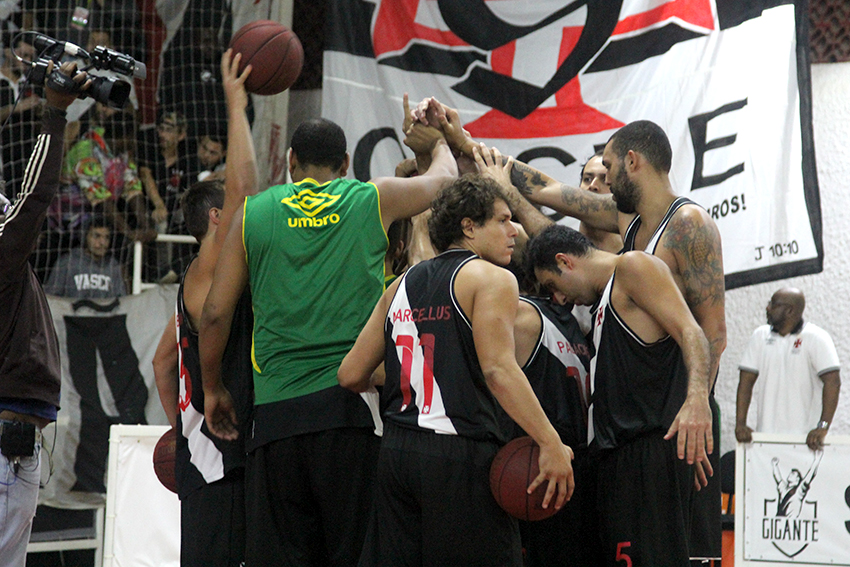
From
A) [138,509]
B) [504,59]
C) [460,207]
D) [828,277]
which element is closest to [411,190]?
[460,207]

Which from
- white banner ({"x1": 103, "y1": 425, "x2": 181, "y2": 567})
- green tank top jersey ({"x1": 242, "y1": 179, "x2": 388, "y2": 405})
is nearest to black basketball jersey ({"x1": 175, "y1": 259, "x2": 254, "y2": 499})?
green tank top jersey ({"x1": 242, "y1": 179, "x2": 388, "y2": 405})

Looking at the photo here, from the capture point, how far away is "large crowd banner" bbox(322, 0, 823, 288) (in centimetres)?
730

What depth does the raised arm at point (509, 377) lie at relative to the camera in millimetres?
3318

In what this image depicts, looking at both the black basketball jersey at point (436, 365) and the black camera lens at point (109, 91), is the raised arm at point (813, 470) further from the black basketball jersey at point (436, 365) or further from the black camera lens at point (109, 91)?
the black camera lens at point (109, 91)

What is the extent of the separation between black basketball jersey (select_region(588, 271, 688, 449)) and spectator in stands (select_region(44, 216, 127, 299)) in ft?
19.9

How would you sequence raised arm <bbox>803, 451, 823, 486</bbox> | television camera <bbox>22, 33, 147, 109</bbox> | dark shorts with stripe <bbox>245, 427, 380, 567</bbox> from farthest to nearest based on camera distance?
raised arm <bbox>803, 451, 823, 486</bbox> → television camera <bbox>22, 33, 147, 109</bbox> → dark shorts with stripe <bbox>245, 427, 380, 567</bbox>

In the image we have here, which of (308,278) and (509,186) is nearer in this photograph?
(308,278)

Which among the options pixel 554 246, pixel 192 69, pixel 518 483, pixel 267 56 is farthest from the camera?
pixel 192 69

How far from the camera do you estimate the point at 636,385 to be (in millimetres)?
3816

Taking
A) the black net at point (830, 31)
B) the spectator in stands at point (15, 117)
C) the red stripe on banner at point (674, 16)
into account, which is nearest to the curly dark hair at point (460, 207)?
the red stripe on banner at point (674, 16)

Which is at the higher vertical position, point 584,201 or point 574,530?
point 584,201

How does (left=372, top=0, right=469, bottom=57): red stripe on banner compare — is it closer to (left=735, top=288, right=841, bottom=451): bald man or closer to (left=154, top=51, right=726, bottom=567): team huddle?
→ (left=735, top=288, right=841, bottom=451): bald man

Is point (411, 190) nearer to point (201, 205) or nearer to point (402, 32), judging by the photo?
point (201, 205)

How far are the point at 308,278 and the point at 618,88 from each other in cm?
509
